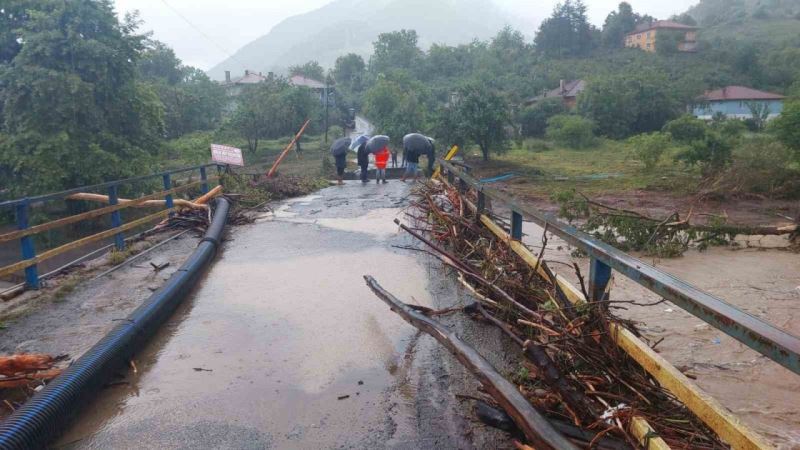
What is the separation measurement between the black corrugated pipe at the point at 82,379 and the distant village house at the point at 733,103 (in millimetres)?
60111

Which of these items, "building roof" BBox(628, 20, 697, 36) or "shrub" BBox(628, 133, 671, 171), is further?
"building roof" BBox(628, 20, 697, 36)

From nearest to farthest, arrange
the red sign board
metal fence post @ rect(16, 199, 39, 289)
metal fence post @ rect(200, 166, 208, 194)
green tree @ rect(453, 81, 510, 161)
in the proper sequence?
metal fence post @ rect(16, 199, 39, 289) → metal fence post @ rect(200, 166, 208, 194) → the red sign board → green tree @ rect(453, 81, 510, 161)

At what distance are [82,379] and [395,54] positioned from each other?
9948cm

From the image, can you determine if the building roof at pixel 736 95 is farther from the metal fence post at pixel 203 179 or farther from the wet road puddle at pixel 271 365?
the wet road puddle at pixel 271 365

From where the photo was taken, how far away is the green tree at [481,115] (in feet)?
92.6

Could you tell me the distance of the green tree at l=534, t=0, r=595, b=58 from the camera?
93.9m

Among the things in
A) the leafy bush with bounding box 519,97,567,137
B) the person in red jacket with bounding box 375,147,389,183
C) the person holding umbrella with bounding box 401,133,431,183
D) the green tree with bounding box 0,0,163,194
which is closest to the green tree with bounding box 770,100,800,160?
the person holding umbrella with bounding box 401,133,431,183

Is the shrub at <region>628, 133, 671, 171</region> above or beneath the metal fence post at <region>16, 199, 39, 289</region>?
beneath

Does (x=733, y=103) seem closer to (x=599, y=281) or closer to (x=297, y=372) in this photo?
(x=599, y=281)

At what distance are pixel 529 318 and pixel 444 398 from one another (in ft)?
3.03

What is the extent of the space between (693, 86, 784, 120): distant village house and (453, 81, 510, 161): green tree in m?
35.8

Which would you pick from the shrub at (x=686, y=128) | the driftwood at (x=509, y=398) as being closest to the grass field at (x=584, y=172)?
the shrub at (x=686, y=128)

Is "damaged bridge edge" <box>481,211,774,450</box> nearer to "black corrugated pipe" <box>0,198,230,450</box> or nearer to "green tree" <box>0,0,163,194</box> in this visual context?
"black corrugated pipe" <box>0,198,230,450</box>

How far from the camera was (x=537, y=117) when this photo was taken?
53.1 metres
